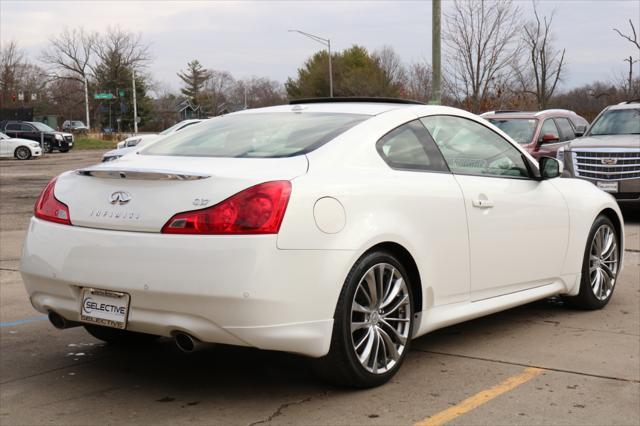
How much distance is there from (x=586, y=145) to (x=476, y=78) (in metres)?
18.1

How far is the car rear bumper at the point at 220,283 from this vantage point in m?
3.92

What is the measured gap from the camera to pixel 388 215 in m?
4.52

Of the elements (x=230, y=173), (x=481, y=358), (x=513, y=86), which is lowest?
(x=481, y=358)

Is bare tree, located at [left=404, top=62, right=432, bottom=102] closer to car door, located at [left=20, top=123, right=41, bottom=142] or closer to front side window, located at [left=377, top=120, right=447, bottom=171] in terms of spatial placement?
car door, located at [left=20, top=123, right=41, bottom=142]

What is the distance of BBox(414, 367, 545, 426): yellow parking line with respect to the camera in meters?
4.02

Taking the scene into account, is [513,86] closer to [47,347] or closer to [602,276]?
[602,276]

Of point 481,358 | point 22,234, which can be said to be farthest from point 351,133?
point 22,234

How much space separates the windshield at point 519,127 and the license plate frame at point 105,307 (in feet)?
41.5

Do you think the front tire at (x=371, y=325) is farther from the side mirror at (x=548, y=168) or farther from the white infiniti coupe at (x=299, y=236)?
the side mirror at (x=548, y=168)

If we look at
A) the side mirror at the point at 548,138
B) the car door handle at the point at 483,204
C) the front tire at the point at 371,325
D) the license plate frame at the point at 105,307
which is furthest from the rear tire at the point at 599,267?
the side mirror at the point at 548,138

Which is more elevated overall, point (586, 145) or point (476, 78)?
point (476, 78)

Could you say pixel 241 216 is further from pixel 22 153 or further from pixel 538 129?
pixel 22 153

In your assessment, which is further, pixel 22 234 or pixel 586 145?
pixel 586 145

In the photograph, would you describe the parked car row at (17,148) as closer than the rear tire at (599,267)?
No
